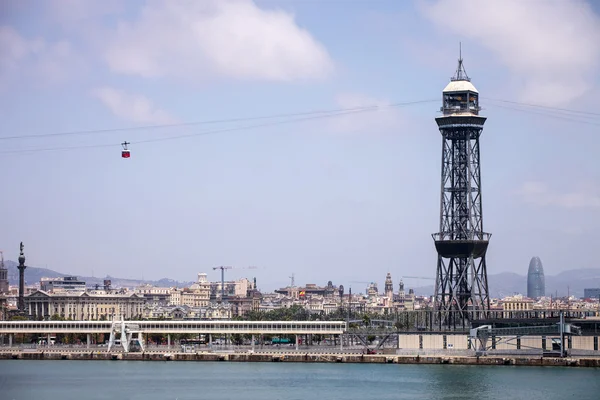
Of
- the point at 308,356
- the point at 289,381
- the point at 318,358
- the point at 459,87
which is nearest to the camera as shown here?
the point at 289,381

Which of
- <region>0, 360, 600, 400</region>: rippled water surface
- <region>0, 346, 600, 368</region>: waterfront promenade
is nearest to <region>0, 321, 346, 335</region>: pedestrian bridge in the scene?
<region>0, 346, 600, 368</region>: waterfront promenade

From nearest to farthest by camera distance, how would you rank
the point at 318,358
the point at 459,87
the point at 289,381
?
the point at 289,381 → the point at 318,358 → the point at 459,87

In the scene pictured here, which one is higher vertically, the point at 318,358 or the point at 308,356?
the point at 308,356

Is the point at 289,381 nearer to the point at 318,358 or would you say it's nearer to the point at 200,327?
the point at 318,358

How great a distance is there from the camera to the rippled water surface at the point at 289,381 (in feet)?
255

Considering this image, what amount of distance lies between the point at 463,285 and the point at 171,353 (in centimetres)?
2884

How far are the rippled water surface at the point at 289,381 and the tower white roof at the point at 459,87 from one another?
107ft

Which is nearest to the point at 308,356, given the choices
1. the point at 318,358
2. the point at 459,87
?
the point at 318,358

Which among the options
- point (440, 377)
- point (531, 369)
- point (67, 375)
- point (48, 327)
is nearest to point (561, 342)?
point (531, 369)

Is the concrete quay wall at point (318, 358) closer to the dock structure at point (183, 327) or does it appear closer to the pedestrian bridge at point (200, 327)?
the dock structure at point (183, 327)

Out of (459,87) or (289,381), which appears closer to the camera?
(289,381)

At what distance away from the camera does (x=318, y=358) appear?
109 metres

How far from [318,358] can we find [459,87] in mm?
32000

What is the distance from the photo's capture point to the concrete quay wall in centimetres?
9940
